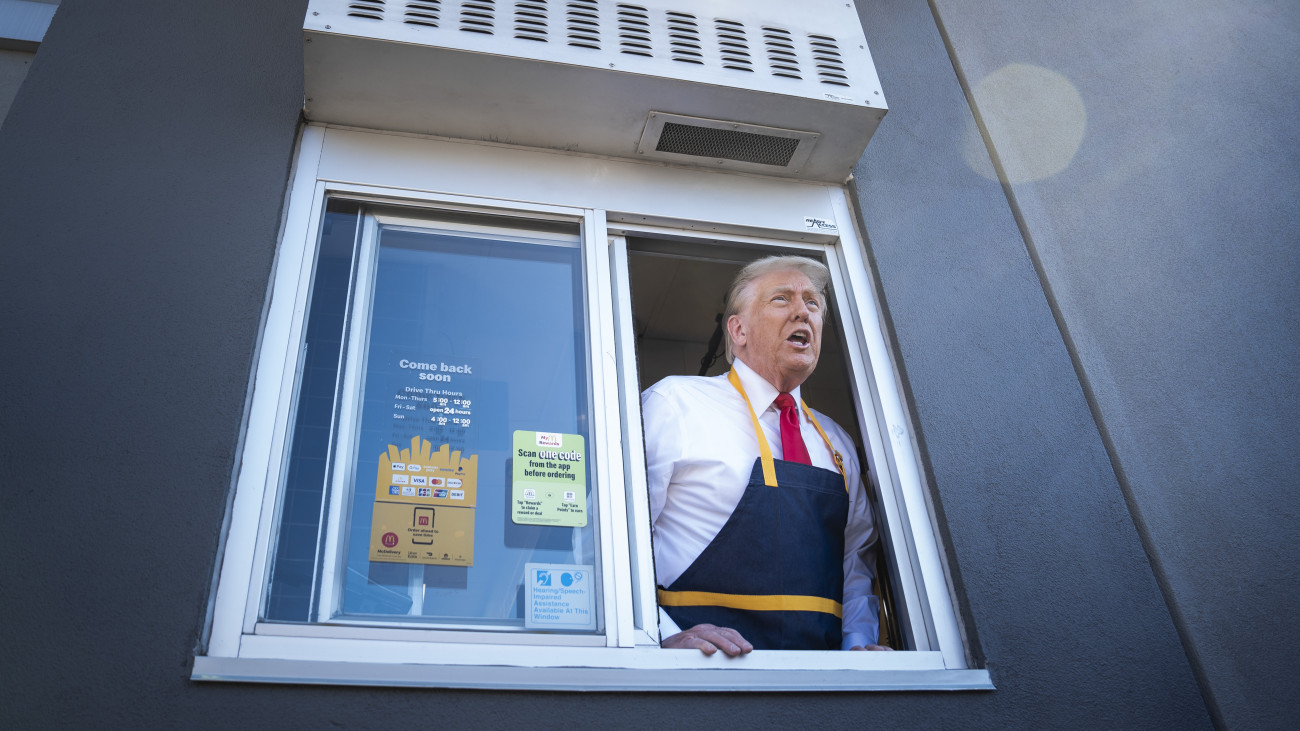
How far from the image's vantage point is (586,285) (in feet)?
8.51

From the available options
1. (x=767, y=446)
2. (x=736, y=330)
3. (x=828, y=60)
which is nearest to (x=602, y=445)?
(x=767, y=446)

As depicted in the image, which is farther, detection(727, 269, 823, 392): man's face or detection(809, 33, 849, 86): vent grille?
detection(727, 269, 823, 392): man's face

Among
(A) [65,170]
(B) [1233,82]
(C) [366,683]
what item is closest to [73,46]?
(A) [65,170]

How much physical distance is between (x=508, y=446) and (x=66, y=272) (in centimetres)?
115

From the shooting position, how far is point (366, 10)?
2477 millimetres

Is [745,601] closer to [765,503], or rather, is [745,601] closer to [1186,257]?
[765,503]

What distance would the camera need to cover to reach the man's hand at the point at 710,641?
2.08m

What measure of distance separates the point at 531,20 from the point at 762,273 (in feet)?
3.64

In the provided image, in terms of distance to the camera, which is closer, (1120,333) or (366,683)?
(366,683)

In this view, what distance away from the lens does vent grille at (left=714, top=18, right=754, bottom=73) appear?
8.89 ft

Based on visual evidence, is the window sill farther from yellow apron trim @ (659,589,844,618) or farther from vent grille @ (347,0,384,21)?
vent grille @ (347,0,384,21)

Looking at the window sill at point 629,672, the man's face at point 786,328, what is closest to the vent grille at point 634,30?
the man's face at point 786,328

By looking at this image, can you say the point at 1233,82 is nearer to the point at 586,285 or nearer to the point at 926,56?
the point at 926,56

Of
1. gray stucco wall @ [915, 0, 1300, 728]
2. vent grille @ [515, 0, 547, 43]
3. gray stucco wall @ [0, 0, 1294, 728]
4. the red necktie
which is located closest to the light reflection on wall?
gray stucco wall @ [915, 0, 1300, 728]
